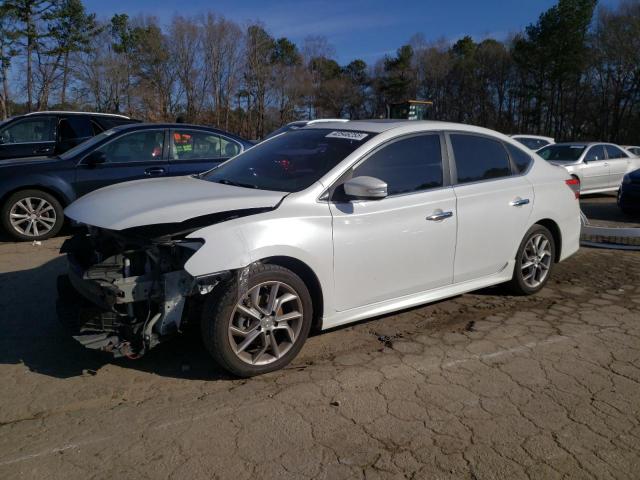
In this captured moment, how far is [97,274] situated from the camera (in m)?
3.28

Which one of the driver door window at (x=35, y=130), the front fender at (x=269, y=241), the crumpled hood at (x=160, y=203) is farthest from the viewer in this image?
the driver door window at (x=35, y=130)

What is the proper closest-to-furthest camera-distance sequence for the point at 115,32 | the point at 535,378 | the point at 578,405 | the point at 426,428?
the point at 426,428
the point at 578,405
the point at 535,378
the point at 115,32

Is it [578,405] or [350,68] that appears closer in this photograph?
[578,405]

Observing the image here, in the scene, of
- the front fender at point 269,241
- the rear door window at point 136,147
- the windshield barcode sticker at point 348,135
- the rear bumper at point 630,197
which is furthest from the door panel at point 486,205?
the rear bumper at point 630,197

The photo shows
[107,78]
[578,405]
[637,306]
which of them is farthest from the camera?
[107,78]

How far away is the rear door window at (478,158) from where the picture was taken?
14.9 feet

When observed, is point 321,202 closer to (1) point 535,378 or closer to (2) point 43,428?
(1) point 535,378

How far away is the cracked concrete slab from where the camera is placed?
2576 millimetres

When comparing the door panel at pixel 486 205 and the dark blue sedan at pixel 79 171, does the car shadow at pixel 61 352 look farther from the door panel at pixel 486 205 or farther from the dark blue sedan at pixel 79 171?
the dark blue sedan at pixel 79 171

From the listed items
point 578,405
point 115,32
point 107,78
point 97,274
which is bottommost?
point 578,405

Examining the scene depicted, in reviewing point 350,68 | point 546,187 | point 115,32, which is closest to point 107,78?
point 115,32

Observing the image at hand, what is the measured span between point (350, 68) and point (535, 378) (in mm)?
58098

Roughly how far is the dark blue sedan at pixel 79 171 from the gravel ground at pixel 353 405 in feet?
10.3

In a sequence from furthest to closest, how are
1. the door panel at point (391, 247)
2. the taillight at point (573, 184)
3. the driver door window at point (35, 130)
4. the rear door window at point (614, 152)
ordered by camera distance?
the rear door window at point (614, 152) < the driver door window at point (35, 130) < the taillight at point (573, 184) < the door panel at point (391, 247)
